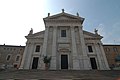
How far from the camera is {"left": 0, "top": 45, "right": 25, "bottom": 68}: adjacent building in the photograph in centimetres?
3797

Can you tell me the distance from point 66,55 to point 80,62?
2.93 meters

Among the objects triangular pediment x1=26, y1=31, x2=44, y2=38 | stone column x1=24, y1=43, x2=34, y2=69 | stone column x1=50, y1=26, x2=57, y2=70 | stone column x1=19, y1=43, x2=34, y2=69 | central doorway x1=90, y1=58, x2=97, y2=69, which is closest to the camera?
stone column x1=50, y1=26, x2=57, y2=70

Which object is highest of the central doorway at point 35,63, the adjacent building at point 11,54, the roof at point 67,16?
the roof at point 67,16

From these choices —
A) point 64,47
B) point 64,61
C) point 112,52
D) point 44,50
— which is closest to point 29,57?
point 44,50

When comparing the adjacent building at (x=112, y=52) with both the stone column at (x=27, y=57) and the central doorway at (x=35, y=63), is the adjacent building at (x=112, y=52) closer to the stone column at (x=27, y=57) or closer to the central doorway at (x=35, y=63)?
the central doorway at (x=35, y=63)

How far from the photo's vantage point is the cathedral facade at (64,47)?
21.2m

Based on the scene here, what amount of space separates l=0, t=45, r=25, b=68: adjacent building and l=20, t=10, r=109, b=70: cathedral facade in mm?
16391

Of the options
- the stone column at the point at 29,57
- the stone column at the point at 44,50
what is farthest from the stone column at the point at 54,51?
the stone column at the point at 29,57

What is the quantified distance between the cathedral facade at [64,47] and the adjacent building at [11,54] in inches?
645

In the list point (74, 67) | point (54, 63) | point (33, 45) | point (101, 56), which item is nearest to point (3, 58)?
point (33, 45)

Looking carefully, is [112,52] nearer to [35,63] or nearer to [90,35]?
[90,35]

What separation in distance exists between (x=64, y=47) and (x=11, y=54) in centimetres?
2340

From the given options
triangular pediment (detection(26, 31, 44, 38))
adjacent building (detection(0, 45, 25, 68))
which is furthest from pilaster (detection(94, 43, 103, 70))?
adjacent building (detection(0, 45, 25, 68))

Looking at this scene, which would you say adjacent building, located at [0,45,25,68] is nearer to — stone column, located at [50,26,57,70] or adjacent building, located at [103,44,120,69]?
stone column, located at [50,26,57,70]
